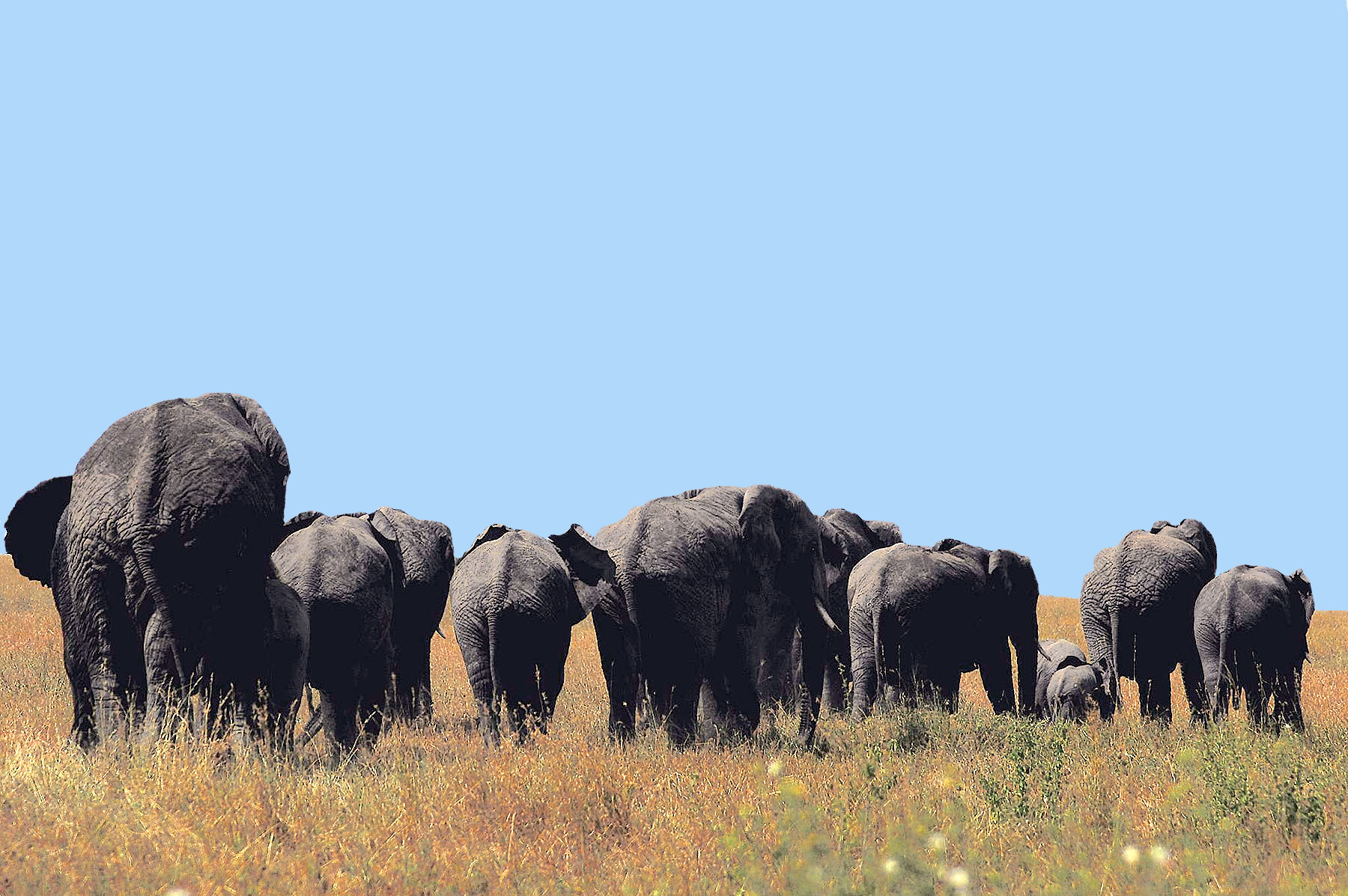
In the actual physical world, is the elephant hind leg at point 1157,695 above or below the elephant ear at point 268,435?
below

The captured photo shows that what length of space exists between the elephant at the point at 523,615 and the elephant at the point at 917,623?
4.56 meters

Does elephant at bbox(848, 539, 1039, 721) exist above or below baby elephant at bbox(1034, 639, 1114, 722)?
above

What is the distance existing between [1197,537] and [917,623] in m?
5.47

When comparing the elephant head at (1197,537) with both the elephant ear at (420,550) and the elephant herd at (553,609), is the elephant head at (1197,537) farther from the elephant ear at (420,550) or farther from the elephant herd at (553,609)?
the elephant ear at (420,550)

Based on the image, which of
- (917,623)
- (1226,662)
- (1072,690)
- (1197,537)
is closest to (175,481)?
(917,623)

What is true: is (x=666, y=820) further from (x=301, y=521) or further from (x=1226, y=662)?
(x=1226, y=662)

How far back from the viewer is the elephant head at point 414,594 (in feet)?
47.5

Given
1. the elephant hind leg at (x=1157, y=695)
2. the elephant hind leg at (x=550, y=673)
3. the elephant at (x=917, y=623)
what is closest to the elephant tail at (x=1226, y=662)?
the elephant hind leg at (x=1157, y=695)

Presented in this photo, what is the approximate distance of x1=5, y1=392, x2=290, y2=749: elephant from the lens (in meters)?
8.23

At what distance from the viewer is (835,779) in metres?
9.05

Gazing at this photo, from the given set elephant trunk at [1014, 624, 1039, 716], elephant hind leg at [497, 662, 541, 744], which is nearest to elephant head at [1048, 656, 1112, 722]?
elephant trunk at [1014, 624, 1039, 716]

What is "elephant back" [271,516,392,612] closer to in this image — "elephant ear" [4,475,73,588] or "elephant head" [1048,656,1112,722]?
"elephant ear" [4,475,73,588]

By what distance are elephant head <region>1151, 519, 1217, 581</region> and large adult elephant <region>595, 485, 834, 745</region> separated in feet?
24.4

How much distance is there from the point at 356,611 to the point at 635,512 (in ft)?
9.24
